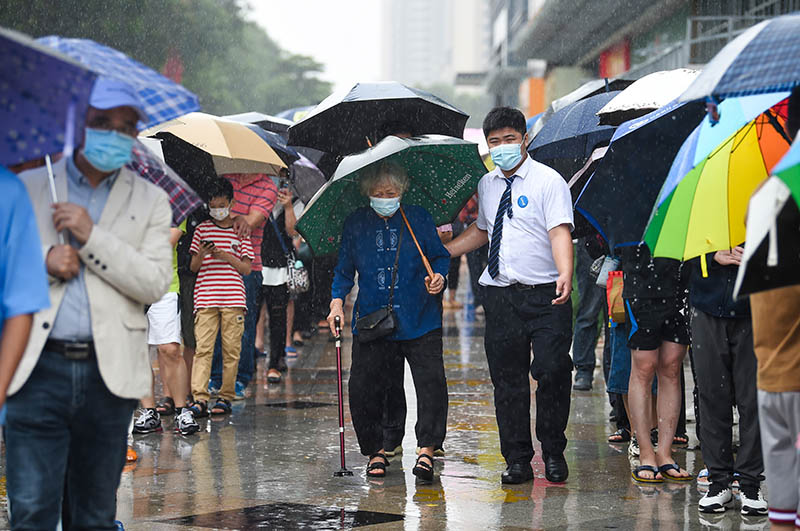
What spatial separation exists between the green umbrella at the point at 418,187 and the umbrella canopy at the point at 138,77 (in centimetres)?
265

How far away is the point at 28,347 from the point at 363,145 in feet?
14.5

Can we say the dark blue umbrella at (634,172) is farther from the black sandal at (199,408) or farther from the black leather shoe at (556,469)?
the black sandal at (199,408)

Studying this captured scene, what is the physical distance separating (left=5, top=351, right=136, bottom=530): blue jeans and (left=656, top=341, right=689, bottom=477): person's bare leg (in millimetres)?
3637

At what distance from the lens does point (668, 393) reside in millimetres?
6871

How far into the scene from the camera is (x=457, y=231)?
1449 centimetres

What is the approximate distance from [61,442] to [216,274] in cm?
503

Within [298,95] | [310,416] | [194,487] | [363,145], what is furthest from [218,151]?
[298,95]

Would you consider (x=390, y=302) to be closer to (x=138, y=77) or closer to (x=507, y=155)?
(x=507, y=155)

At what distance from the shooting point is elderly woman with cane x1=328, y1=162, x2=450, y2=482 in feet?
23.3

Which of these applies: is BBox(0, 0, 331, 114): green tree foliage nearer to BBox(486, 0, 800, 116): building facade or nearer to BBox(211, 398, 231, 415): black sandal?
BBox(486, 0, 800, 116): building facade

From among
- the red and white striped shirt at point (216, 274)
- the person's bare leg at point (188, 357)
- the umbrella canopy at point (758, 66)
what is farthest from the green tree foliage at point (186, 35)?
the umbrella canopy at point (758, 66)

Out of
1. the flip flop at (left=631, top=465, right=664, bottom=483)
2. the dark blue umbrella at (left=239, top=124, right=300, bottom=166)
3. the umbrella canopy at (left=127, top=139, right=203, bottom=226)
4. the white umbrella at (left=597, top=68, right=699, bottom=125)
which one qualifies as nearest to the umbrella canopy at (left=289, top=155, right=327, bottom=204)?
the dark blue umbrella at (left=239, top=124, right=300, bottom=166)

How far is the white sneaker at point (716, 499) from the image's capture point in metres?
6.06

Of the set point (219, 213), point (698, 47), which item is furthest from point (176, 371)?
point (698, 47)
